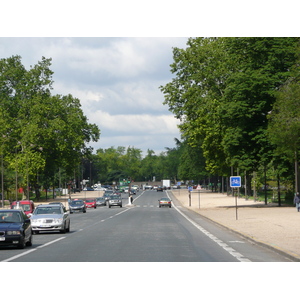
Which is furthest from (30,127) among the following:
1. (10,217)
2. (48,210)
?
(10,217)

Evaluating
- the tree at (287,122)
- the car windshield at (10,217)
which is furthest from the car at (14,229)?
the tree at (287,122)

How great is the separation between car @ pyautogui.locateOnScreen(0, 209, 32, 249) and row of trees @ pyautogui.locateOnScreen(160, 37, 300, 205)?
27.6 metres

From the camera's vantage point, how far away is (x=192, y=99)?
6612cm

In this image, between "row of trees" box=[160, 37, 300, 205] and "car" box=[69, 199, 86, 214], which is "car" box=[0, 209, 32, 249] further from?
"car" box=[69, 199, 86, 214]

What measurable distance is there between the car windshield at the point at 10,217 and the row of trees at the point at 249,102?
2765 cm

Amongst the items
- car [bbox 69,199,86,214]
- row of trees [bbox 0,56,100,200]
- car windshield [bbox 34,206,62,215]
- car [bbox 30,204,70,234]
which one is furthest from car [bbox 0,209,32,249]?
row of trees [bbox 0,56,100,200]

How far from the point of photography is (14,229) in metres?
22.3

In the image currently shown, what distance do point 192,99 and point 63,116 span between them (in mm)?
38638

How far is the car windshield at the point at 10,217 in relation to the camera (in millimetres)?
23156

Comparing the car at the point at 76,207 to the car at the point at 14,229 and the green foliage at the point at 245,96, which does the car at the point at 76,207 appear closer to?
the green foliage at the point at 245,96
